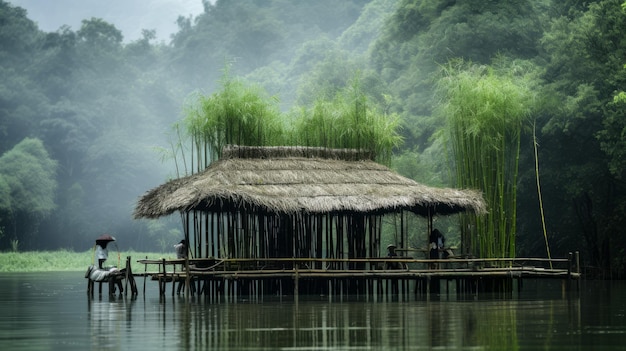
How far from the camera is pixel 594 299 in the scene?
25.8 m

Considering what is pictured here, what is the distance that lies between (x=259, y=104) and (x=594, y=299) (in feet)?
33.2

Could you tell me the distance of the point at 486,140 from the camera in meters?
30.2

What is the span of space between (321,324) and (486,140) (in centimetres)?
1309

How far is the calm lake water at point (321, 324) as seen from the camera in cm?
1515

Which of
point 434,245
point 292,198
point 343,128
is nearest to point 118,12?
point 343,128

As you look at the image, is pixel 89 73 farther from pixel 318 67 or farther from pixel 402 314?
pixel 402 314

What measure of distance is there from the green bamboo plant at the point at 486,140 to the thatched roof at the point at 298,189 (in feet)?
3.96

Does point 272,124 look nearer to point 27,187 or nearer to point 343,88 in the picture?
point 343,88

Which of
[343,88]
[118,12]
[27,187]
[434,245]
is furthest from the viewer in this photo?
[118,12]

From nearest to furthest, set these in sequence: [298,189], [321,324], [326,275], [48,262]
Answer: [321,324], [326,275], [298,189], [48,262]

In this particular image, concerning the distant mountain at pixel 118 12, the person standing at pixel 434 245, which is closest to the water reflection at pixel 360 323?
the person standing at pixel 434 245

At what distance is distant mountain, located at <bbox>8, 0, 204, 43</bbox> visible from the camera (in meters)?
135

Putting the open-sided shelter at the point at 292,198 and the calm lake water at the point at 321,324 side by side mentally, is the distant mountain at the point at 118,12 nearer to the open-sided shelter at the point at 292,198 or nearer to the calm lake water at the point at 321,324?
the open-sided shelter at the point at 292,198

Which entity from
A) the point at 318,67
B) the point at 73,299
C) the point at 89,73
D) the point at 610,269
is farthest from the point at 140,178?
the point at 73,299
